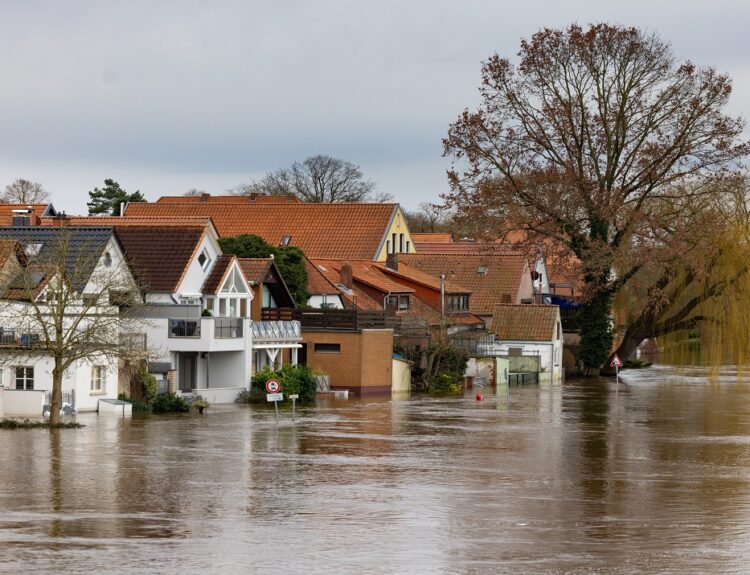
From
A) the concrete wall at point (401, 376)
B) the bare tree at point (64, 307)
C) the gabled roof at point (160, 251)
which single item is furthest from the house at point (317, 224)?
the bare tree at point (64, 307)

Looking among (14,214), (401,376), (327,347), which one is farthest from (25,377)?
(14,214)

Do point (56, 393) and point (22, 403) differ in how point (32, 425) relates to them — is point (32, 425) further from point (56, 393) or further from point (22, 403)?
point (22, 403)

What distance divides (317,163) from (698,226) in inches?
2235

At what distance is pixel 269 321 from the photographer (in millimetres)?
57906

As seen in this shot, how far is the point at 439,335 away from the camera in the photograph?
217ft

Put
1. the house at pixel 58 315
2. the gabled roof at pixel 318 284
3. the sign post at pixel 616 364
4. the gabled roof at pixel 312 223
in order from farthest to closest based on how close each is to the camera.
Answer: the gabled roof at pixel 312 223
the sign post at pixel 616 364
the gabled roof at pixel 318 284
the house at pixel 58 315

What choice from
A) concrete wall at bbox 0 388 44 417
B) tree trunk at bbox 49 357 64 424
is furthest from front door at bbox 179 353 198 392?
tree trunk at bbox 49 357 64 424

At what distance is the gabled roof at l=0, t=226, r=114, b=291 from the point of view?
46188 millimetres

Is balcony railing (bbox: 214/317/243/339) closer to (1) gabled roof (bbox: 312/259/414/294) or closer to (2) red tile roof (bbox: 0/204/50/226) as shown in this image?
(2) red tile roof (bbox: 0/204/50/226)

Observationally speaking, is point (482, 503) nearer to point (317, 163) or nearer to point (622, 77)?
point (622, 77)

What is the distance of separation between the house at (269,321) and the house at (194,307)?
954 millimetres

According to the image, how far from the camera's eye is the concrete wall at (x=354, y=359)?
59.9m

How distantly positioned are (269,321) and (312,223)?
2928cm

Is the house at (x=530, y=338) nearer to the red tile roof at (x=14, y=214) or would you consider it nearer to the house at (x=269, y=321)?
the house at (x=269, y=321)
